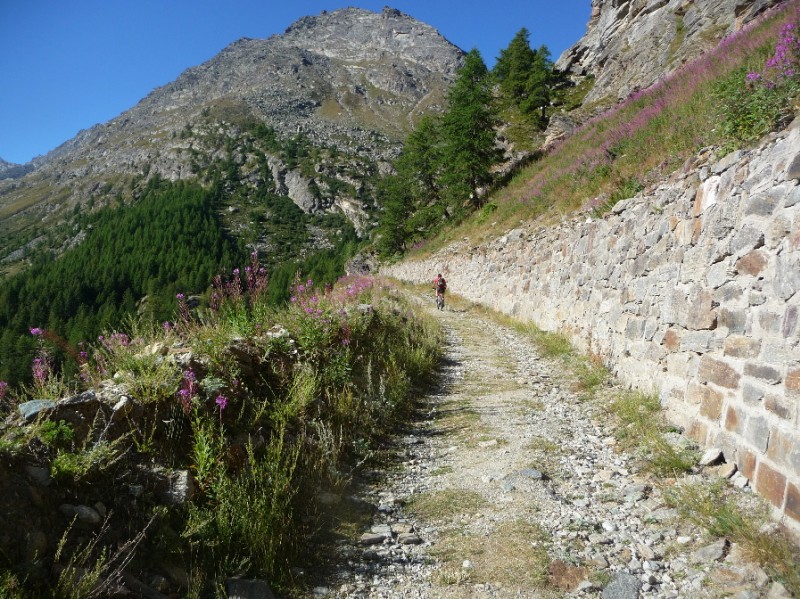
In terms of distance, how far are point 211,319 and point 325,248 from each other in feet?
404

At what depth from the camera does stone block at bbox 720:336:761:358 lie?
146 inches

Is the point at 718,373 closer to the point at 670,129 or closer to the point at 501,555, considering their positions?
the point at 501,555

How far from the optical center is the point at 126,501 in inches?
113

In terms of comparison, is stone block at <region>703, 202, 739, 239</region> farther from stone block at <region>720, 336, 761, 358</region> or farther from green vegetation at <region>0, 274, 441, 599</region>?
green vegetation at <region>0, 274, 441, 599</region>

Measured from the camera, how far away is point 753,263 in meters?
3.95

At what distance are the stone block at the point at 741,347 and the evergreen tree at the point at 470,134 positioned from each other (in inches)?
1002

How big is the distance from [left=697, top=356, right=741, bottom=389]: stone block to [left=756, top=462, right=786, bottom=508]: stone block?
0.79 m

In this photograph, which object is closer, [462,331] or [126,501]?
[126,501]

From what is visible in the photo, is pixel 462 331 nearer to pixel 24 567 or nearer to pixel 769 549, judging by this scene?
pixel 769 549

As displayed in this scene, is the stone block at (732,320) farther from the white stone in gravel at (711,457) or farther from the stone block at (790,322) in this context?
the white stone in gravel at (711,457)

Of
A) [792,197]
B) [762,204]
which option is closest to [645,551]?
[792,197]

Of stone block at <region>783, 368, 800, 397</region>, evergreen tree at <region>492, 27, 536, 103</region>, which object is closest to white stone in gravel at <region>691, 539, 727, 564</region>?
stone block at <region>783, 368, 800, 397</region>

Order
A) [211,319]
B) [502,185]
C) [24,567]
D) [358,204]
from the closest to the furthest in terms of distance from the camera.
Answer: [24,567] < [211,319] < [502,185] < [358,204]

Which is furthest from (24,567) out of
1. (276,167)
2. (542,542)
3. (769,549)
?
(276,167)
